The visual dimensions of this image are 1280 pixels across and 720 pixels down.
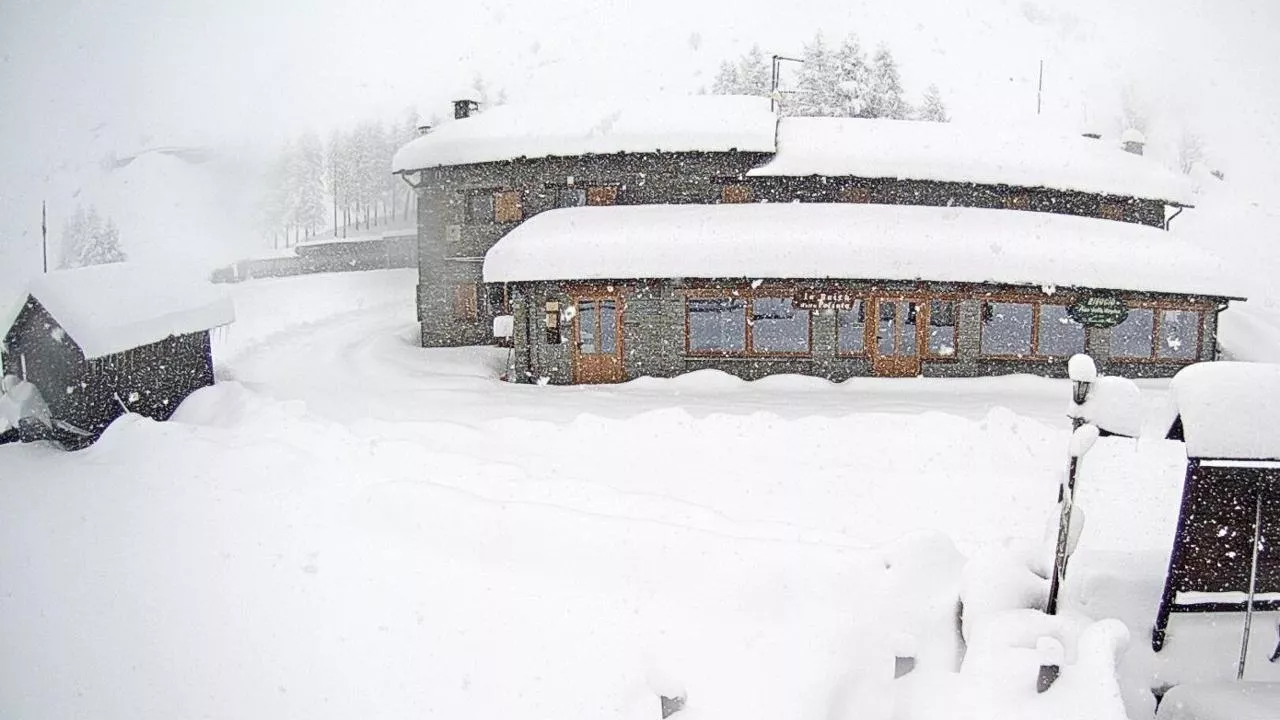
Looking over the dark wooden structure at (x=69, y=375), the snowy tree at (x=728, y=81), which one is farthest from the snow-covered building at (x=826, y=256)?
the snowy tree at (x=728, y=81)

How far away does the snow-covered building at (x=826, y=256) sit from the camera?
58.0ft

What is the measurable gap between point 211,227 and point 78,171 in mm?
18591

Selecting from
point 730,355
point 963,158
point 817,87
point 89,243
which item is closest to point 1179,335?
point 963,158

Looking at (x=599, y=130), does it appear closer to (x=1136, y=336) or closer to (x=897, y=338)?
(x=897, y=338)

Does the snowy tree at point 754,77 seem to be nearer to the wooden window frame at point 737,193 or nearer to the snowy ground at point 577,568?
the wooden window frame at point 737,193

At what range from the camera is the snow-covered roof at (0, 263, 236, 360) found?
12734 millimetres

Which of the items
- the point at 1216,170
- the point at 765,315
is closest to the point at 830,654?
the point at 765,315

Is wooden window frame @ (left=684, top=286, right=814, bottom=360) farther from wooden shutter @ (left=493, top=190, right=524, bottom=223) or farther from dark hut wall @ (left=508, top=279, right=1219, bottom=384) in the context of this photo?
wooden shutter @ (left=493, top=190, right=524, bottom=223)

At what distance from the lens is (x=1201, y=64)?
4859 cm

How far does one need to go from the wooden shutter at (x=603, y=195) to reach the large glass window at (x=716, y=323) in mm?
4508

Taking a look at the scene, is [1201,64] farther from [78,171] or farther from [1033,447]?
[78,171]

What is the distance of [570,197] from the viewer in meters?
21.0

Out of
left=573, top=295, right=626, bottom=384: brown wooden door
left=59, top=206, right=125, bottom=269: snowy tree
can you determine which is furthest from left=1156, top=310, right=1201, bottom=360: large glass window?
left=59, top=206, right=125, bottom=269: snowy tree

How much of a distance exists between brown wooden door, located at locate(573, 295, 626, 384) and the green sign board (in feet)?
41.5
